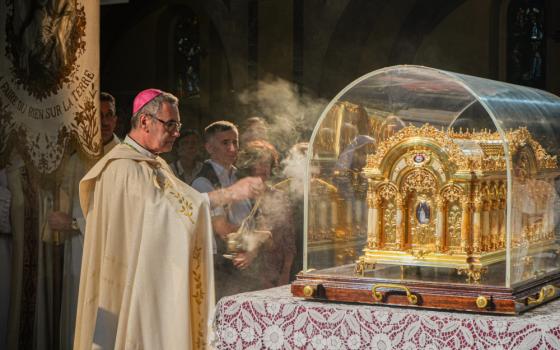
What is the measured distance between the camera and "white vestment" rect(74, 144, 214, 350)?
5391 millimetres

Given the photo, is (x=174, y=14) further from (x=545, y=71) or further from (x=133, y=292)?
(x=133, y=292)

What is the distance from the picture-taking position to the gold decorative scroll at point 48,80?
7.00m

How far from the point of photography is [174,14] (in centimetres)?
1060

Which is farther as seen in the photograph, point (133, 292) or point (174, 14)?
point (174, 14)

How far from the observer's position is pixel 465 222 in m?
4.50

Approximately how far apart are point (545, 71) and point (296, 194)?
98.4 inches

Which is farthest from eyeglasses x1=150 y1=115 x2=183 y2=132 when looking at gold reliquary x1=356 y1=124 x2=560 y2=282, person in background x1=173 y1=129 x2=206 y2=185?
person in background x1=173 y1=129 x2=206 y2=185

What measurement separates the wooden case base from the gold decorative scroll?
287cm

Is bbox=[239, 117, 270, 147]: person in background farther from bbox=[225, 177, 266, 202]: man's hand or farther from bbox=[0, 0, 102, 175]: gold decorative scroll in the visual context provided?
bbox=[0, 0, 102, 175]: gold decorative scroll

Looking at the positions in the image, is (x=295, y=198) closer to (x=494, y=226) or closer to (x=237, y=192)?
(x=237, y=192)

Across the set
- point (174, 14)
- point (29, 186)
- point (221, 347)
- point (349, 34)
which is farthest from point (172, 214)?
point (174, 14)

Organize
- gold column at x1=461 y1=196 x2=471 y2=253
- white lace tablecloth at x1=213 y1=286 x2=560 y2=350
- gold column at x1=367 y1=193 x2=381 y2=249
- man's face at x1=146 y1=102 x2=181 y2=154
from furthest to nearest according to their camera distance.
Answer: man's face at x1=146 y1=102 x2=181 y2=154 → gold column at x1=367 y1=193 x2=381 y2=249 → gold column at x1=461 y1=196 x2=471 y2=253 → white lace tablecloth at x1=213 y1=286 x2=560 y2=350

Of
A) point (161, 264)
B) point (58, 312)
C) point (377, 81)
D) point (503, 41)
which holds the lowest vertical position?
point (58, 312)

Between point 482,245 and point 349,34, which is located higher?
point 349,34
